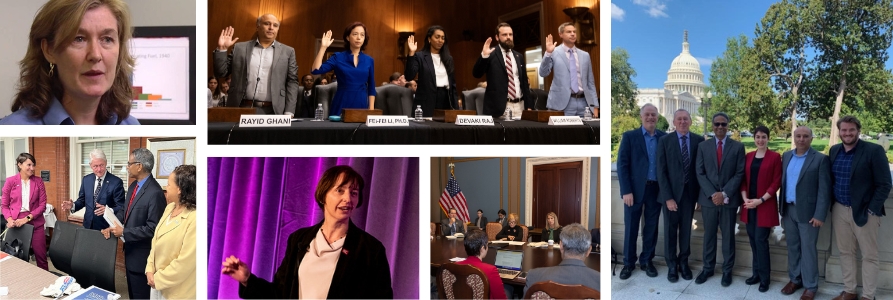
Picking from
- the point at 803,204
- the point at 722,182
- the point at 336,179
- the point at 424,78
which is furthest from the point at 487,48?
the point at 803,204

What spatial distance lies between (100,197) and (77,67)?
2.40ft

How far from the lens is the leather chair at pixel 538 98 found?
13.7 ft

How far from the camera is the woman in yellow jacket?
3867mm

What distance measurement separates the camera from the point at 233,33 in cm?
384

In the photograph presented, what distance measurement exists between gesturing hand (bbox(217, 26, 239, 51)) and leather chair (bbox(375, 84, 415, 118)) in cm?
84

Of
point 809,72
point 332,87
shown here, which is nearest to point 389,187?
point 332,87

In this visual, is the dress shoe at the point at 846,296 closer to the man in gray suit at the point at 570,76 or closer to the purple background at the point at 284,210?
the man in gray suit at the point at 570,76

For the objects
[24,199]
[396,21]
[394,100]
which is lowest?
[24,199]

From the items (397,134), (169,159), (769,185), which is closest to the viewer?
(397,134)

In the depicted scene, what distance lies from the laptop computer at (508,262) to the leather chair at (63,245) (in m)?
2.41

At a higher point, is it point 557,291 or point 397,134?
point 397,134

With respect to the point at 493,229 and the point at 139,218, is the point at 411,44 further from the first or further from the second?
the point at 139,218

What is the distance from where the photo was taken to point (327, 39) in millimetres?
3992

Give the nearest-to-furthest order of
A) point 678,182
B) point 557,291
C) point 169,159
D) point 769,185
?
1. point 557,291
2. point 169,159
3. point 769,185
4. point 678,182
